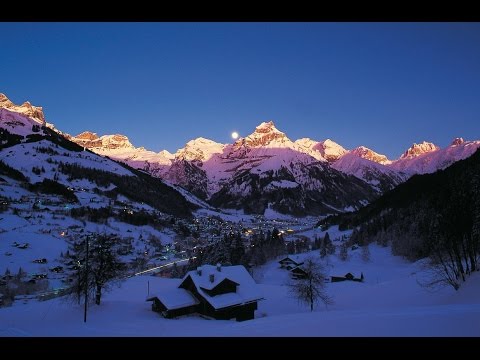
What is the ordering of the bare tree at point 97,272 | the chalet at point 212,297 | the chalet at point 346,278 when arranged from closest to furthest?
1. the chalet at point 212,297
2. the bare tree at point 97,272
3. the chalet at point 346,278

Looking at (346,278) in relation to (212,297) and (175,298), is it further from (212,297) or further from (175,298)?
(175,298)

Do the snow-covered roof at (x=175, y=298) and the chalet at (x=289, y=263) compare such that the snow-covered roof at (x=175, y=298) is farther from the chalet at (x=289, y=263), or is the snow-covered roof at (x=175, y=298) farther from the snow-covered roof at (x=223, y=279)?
the chalet at (x=289, y=263)

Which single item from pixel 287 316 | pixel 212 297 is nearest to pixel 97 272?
pixel 212 297

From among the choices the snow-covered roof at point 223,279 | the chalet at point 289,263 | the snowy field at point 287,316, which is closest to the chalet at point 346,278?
the chalet at point 289,263

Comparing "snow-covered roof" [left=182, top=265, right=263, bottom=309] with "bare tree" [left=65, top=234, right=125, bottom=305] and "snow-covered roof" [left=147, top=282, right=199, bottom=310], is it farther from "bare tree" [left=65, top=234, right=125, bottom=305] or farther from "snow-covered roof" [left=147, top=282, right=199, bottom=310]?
"bare tree" [left=65, top=234, right=125, bottom=305]

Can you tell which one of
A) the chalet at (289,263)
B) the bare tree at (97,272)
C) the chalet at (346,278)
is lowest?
the chalet at (346,278)

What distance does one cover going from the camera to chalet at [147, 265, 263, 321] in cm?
3931

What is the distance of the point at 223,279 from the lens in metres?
41.4

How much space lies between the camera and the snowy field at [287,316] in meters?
11.1

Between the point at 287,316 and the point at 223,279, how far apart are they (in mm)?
20094
